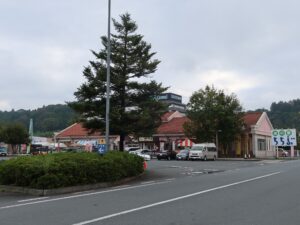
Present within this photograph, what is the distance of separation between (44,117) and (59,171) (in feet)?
357

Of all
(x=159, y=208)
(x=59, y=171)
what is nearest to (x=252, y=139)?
(x=59, y=171)

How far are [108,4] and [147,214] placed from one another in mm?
14773

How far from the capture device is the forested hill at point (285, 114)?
118 m

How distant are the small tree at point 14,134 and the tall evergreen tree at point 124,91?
5550cm

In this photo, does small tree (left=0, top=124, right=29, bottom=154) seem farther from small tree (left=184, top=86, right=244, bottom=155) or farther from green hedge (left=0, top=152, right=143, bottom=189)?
green hedge (left=0, top=152, right=143, bottom=189)

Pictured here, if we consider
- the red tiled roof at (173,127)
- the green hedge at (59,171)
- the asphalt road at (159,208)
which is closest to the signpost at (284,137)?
the red tiled roof at (173,127)

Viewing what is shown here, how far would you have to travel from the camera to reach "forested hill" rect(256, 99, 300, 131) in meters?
118

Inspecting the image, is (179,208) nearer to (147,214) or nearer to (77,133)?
(147,214)

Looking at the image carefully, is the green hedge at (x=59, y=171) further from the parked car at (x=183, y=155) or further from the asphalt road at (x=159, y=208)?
the parked car at (x=183, y=155)

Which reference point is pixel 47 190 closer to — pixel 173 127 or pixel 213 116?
pixel 213 116

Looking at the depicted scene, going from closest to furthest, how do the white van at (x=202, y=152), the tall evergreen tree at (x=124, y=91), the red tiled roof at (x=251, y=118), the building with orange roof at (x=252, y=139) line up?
the tall evergreen tree at (x=124, y=91)
the white van at (x=202, y=152)
the building with orange roof at (x=252, y=139)
the red tiled roof at (x=251, y=118)

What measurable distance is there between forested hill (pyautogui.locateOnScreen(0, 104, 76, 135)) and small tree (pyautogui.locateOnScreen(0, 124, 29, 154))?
29826 mm

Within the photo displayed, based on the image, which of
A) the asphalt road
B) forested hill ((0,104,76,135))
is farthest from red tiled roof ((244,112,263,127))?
forested hill ((0,104,76,135))

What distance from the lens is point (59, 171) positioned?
15.7m
